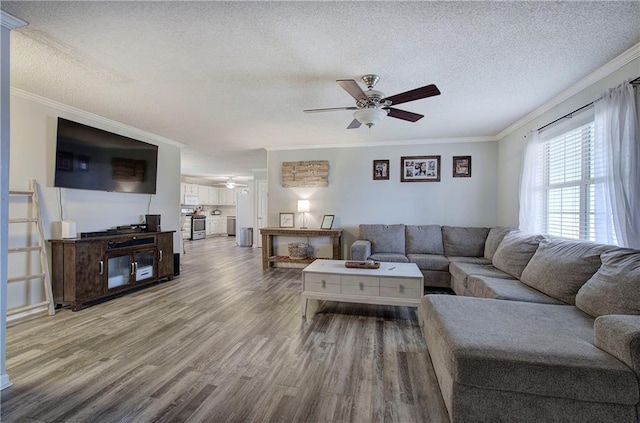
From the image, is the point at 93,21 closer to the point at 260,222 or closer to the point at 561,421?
the point at 561,421

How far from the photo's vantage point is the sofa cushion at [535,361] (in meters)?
1.24

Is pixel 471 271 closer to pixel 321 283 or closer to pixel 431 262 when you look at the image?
pixel 431 262

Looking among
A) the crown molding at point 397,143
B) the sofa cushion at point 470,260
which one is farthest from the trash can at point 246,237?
the sofa cushion at point 470,260

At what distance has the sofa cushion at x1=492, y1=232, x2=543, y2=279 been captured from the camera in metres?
2.85

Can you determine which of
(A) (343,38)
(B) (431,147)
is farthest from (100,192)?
(B) (431,147)

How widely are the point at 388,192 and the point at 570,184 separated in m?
2.59

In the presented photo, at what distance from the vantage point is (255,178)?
8.53m

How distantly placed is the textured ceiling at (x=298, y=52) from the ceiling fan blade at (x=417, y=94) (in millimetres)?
263

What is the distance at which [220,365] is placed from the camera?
2.05 m

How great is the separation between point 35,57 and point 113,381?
2.60 meters

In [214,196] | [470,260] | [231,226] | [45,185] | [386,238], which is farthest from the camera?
[231,226]

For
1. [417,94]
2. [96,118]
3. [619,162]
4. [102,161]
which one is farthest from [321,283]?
[96,118]

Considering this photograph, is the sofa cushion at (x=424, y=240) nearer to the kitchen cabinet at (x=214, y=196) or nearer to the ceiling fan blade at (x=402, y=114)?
the ceiling fan blade at (x=402, y=114)

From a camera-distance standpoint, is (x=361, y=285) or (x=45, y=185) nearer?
(x=361, y=285)
